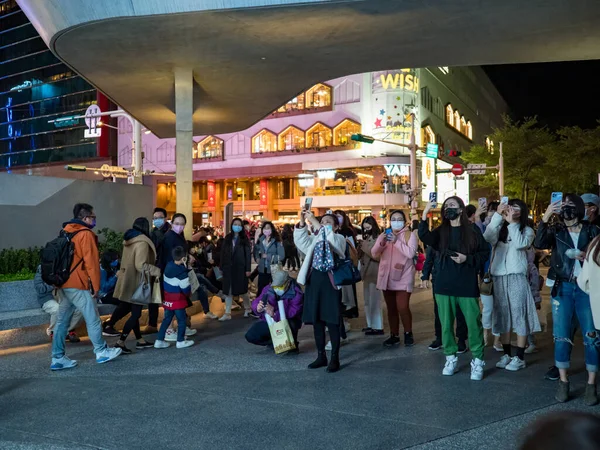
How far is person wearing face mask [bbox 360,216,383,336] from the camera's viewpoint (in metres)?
8.91

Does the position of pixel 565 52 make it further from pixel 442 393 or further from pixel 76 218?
pixel 76 218

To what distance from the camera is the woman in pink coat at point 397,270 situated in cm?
798

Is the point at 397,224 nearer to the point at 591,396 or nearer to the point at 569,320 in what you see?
the point at 569,320

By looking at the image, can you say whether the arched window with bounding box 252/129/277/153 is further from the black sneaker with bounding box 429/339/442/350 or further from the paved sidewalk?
the paved sidewalk

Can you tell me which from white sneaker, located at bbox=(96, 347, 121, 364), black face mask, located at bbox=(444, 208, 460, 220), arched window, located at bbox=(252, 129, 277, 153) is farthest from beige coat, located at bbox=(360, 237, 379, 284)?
arched window, located at bbox=(252, 129, 277, 153)

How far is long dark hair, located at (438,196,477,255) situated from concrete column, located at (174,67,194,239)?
307 inches

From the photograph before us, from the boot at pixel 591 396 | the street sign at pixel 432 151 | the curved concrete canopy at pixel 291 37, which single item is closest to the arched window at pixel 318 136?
the street sign at pixel 432 151

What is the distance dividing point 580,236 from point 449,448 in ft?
8.57

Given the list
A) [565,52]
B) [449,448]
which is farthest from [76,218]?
[565,52]

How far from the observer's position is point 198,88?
47.5 feet

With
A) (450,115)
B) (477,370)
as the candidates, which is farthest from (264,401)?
(450,115)

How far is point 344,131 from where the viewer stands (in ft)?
159

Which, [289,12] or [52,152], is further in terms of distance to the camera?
[52,152]

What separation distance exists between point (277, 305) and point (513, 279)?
2999 mm
